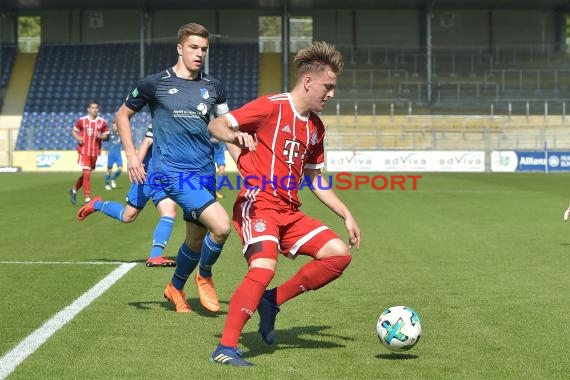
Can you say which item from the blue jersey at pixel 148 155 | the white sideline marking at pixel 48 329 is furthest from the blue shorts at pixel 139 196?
the white sideline marking at pixel 48 329

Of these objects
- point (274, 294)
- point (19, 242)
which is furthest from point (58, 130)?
point (274, 294)

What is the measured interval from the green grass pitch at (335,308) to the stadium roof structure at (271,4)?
1382 inches

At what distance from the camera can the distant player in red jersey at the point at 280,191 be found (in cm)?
602

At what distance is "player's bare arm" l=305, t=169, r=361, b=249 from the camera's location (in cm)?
646

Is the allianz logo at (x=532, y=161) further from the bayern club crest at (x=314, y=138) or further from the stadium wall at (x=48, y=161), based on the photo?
the bayern club crest at (x=314, y=138)

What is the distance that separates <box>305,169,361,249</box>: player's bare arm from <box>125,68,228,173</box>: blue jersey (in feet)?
4.59

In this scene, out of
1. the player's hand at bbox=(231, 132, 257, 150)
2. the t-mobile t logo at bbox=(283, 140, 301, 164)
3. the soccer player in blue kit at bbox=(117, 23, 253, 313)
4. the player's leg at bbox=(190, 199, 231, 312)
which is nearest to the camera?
the player's hand at bbox=(231, 132, 257, 150)

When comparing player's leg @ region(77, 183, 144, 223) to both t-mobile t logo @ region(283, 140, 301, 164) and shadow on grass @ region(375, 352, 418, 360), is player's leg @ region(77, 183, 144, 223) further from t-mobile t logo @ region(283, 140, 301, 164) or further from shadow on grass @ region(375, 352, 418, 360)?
shadow on grass @ region(375, 352, 418, 360)

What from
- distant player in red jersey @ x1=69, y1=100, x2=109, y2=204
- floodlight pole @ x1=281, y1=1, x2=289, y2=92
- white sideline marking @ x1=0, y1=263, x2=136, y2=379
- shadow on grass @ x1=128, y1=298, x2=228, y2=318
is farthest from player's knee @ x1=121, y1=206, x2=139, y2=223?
floodlight pole @ x1=281, y1=1, x2=289, y2=92

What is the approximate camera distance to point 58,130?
48.2 m

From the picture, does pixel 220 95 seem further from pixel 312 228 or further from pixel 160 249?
pixel 160 249

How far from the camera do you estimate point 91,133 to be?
21688 mm

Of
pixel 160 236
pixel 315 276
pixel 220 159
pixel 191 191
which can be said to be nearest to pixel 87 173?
pixel 220 159

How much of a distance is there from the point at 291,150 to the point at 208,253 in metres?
1.63
